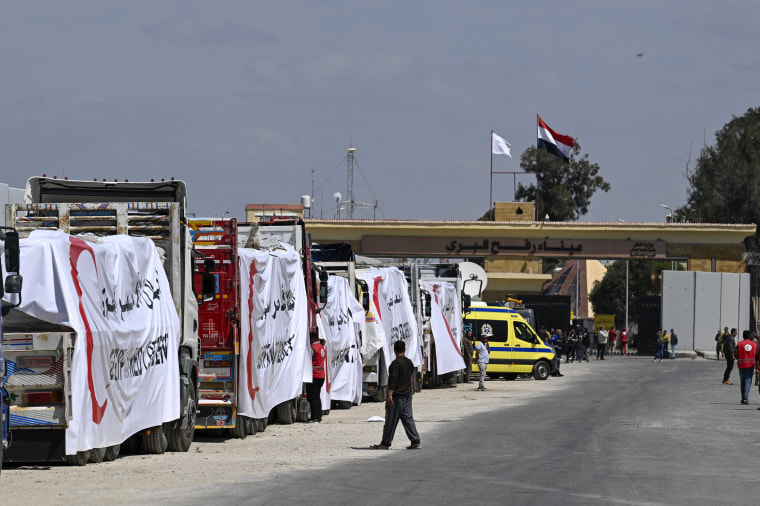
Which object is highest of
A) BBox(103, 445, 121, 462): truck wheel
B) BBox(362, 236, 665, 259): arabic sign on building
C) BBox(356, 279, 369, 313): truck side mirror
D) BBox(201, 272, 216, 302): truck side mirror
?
BBox(362, 236, 665, 259): arabic sign on building

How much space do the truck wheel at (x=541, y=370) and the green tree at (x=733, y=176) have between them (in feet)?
156

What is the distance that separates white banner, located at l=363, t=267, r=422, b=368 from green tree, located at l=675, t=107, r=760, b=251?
58021 mm

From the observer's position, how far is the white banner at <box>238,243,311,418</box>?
18.1 metres

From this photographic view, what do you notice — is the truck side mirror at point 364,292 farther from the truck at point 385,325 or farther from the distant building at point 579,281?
the distant building at point 579,281

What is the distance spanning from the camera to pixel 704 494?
11594mm

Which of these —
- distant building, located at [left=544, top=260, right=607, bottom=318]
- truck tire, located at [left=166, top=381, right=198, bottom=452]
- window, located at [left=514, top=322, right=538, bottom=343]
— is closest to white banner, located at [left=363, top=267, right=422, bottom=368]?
window, located at [left=514, top=322, right=538, bottom=343]

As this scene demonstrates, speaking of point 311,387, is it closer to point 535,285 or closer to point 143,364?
point 143,364

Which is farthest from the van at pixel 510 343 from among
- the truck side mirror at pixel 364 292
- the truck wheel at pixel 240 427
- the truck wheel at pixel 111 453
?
the truck wheel at pixel 111 453

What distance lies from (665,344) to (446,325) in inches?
1066

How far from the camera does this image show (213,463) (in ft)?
47.4

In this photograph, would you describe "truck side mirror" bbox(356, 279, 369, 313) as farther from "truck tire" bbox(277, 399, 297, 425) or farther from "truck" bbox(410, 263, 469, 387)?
"truck tire" bbox(277, 399, 297, 425)

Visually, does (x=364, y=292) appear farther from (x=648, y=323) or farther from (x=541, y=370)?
(x=648, y=323)

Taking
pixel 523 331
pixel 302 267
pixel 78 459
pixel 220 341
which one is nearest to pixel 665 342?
pixel 523 331

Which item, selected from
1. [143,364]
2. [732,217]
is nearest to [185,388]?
[143,364]
